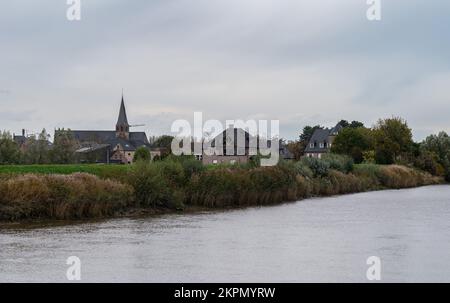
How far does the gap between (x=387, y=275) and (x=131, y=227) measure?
50.6ft

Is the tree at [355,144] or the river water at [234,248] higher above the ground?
the tree at [355,144]

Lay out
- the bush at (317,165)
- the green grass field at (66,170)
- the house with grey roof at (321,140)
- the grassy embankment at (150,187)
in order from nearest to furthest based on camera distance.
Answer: the grassy embankment at (150,187)
the green grass field at (66,170)
the bush at (317,165)
the house with grey roof at (321,140)

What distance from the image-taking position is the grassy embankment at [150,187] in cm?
3488

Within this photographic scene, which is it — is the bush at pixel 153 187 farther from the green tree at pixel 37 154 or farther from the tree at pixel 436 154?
the tree at pixel 436 154

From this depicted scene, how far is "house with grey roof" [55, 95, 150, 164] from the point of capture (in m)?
143

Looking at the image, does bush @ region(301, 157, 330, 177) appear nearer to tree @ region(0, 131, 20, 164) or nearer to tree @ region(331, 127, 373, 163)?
tree @ region(0, 131, 20, 164)

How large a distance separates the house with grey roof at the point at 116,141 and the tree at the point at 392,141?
55.4 m

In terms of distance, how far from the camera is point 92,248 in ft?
80.7

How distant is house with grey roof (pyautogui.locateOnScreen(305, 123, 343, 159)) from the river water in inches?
4064

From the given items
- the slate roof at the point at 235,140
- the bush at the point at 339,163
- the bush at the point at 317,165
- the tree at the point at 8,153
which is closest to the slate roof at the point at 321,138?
the slate roof at the point at 235,140

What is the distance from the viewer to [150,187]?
40.9m

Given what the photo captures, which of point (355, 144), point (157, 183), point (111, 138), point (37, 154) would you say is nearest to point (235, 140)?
point (355, 144)

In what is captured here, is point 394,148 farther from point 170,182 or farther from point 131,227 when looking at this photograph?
point 131,227

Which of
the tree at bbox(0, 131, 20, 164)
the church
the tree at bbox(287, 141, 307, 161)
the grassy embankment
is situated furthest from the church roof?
the grassy embankment
